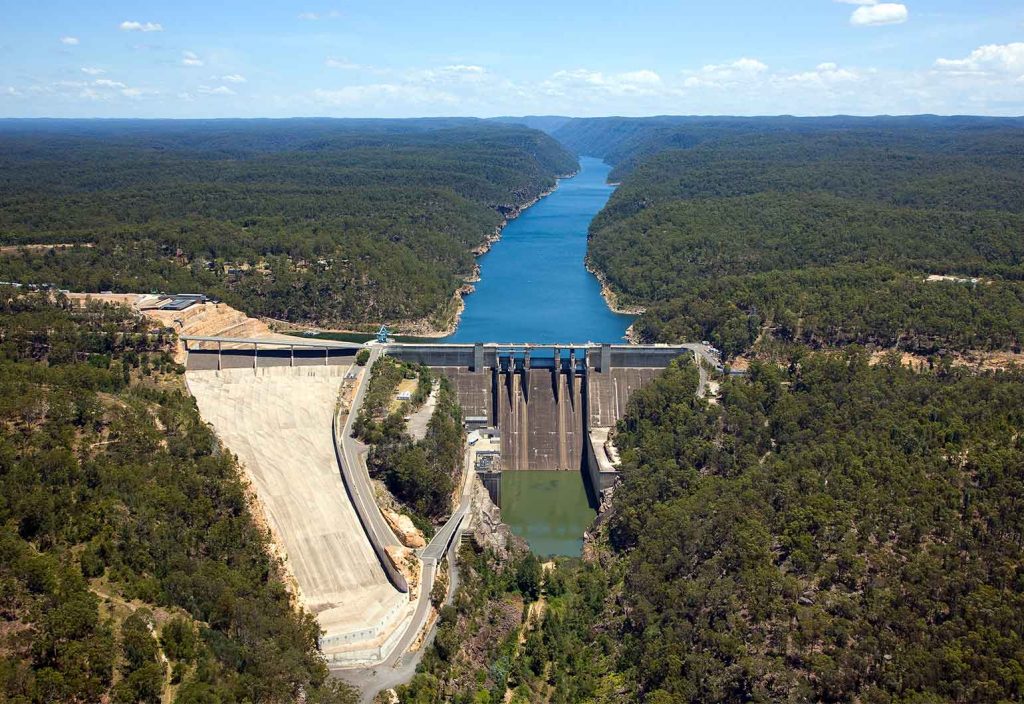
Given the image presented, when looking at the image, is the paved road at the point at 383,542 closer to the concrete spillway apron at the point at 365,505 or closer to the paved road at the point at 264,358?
the concrete spillway apron at the point at 365,505

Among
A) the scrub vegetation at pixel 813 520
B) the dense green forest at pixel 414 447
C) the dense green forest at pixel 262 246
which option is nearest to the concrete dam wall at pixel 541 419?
the dense green forest at pixel 414 447

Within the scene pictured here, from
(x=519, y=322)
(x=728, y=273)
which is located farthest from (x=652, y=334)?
(x=728, y=273)

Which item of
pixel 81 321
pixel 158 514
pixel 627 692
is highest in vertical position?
pixel 81 321

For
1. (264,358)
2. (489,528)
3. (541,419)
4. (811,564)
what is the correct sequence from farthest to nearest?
(264,358), (541,419), (489,528), (811,564)

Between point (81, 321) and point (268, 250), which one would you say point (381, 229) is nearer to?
point (268, 250)

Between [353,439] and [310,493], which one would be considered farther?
[353,439]

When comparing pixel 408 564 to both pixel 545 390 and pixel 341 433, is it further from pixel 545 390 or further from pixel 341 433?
pixel 545 390

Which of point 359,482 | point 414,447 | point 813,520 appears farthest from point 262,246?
point 813,520

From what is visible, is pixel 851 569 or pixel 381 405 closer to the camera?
pixel 851 569
